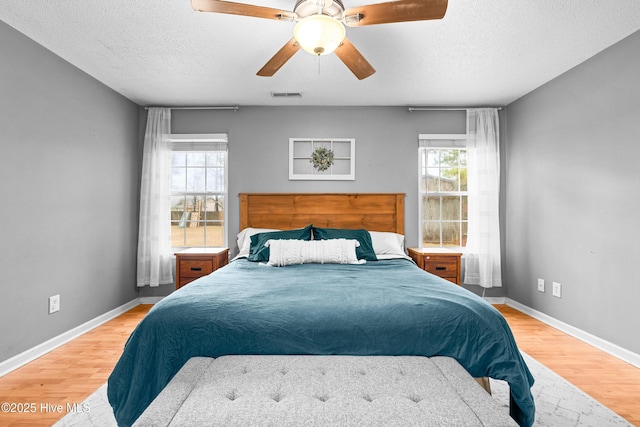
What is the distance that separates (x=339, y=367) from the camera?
1.46 metres

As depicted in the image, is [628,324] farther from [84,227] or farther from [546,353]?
[84,227]

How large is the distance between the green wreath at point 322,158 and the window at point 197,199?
1154 millimetres

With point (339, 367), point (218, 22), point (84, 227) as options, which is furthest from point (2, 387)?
point (218, 22)

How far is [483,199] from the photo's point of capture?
13.4 feet

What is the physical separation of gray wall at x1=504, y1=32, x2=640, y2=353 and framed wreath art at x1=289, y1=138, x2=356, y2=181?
198 cm

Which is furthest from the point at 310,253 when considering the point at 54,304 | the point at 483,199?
the point at 483,199

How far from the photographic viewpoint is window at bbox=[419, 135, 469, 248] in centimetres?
431

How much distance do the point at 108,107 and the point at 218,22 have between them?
6.54ft

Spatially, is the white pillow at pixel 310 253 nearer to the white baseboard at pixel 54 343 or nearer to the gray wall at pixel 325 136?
the gray wall at pixel 325 136

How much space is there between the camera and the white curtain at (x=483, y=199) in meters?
4.08

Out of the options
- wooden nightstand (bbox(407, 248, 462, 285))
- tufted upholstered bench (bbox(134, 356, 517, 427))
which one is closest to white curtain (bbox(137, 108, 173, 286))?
tufted upholstered bench (bbox(134, 356, 517, 427))

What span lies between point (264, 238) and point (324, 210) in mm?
967

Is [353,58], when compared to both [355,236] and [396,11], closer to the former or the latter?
[396,11]

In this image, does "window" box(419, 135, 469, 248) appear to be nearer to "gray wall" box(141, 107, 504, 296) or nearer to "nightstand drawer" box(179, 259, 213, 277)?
"gray wall" box(141, 107, 504, 296)
